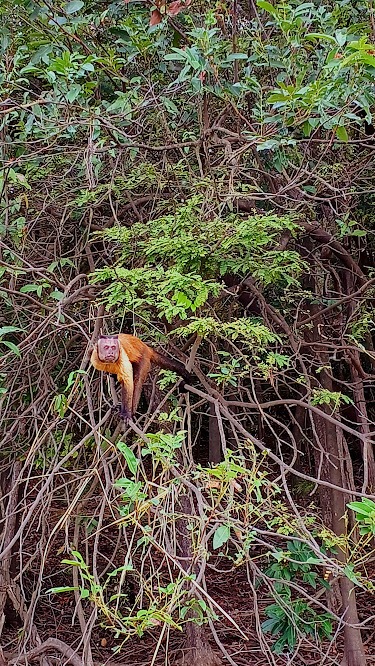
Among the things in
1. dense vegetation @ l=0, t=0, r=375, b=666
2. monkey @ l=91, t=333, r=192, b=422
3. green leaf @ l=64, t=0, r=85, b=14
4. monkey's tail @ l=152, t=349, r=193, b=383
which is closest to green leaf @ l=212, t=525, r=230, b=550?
dense vegetation @ l=0, t=0, r=375, b=666

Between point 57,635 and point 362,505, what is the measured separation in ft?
12.2

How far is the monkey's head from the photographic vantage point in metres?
2.86

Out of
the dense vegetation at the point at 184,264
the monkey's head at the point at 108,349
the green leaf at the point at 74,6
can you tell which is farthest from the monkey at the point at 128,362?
the green leaf at the point at 74,6

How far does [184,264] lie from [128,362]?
0.50 metres

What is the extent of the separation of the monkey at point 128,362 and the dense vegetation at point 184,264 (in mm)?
106

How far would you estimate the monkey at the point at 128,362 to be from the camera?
288 cm

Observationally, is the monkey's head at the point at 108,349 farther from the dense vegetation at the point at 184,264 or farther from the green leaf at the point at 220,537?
the green leaf at the point at 220,537

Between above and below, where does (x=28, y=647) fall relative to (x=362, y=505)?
below

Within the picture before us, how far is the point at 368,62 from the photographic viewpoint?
2551 millimetres

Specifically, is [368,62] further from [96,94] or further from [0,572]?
[0,572]

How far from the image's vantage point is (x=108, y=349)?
2852mm

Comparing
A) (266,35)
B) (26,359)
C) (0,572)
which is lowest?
(0,572)

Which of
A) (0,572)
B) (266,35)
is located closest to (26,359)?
(0,572)

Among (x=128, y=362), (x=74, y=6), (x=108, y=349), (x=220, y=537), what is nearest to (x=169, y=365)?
→ (x=128, y=362)
